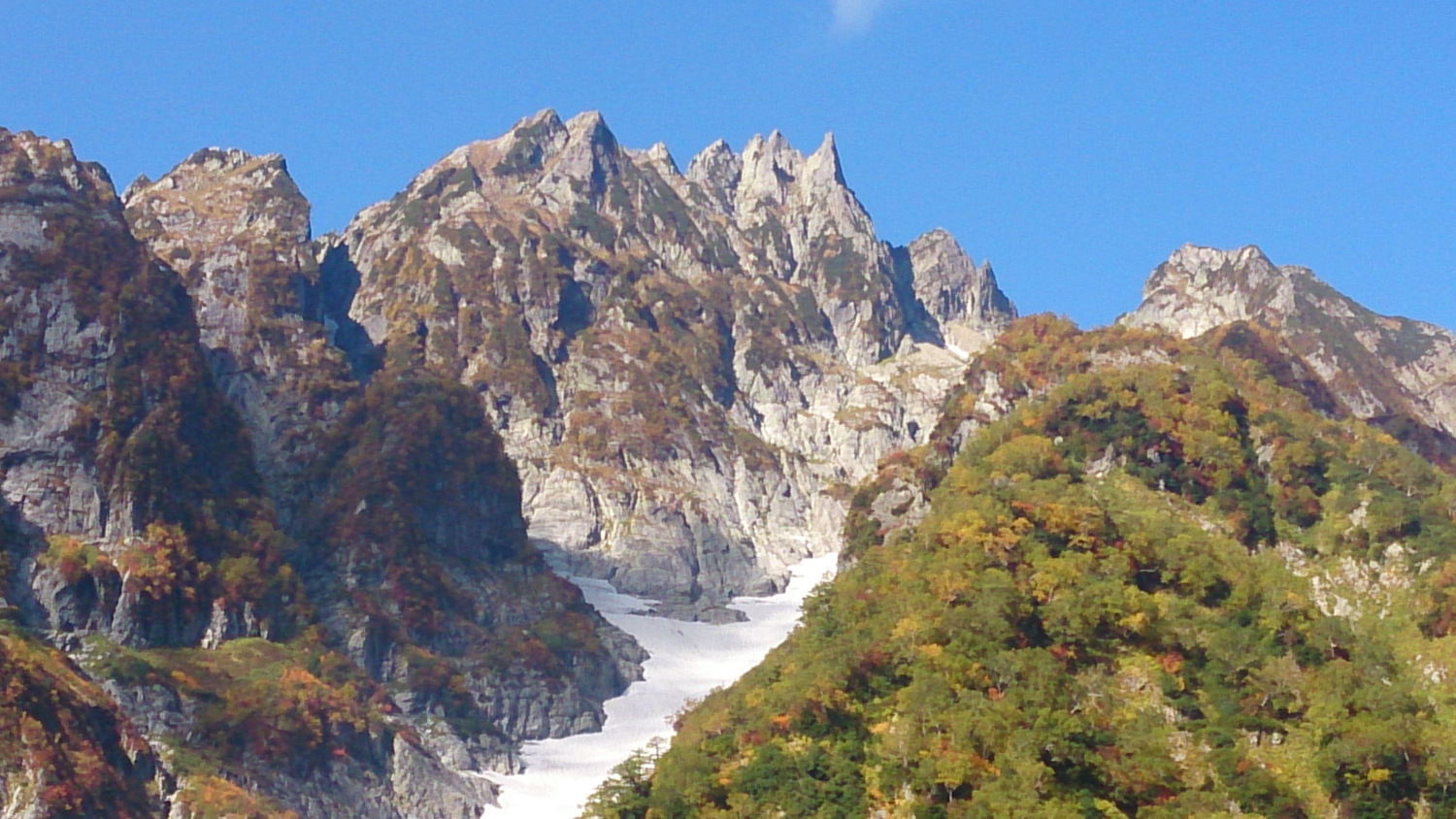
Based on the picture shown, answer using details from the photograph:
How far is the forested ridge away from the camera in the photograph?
93250mm

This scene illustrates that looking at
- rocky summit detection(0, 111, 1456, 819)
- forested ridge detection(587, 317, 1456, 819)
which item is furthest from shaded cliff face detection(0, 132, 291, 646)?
A: forested ridge detection(587, 317, 1456, 819)

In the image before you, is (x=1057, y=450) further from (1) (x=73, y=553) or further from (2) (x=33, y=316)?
(2) (x=33, y=316)

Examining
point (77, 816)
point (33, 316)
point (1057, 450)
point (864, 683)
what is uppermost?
point (33, 316)

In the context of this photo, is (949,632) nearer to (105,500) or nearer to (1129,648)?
(1129,648)

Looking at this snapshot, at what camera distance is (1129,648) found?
10475 cm

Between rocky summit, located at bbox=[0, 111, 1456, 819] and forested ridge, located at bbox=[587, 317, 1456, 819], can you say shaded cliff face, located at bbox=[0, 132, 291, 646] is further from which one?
forested ridge, located at bbox=[587, 317, 1456, 819]

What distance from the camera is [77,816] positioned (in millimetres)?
137625

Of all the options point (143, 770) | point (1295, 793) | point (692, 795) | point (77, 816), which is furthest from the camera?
point (143, 770)

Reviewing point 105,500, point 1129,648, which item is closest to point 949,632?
point 1129,648

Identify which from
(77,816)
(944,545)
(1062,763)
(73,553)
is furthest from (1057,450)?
(73,553)

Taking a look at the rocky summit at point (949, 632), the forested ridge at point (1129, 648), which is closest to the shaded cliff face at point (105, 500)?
the rocky summit at point (949, 632)

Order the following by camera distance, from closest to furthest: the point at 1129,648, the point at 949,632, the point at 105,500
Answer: the point at 1129,648 < the point at 949,632 < the point at 105,500

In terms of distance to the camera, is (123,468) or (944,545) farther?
(123,468)

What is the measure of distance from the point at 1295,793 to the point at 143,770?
98.2m
